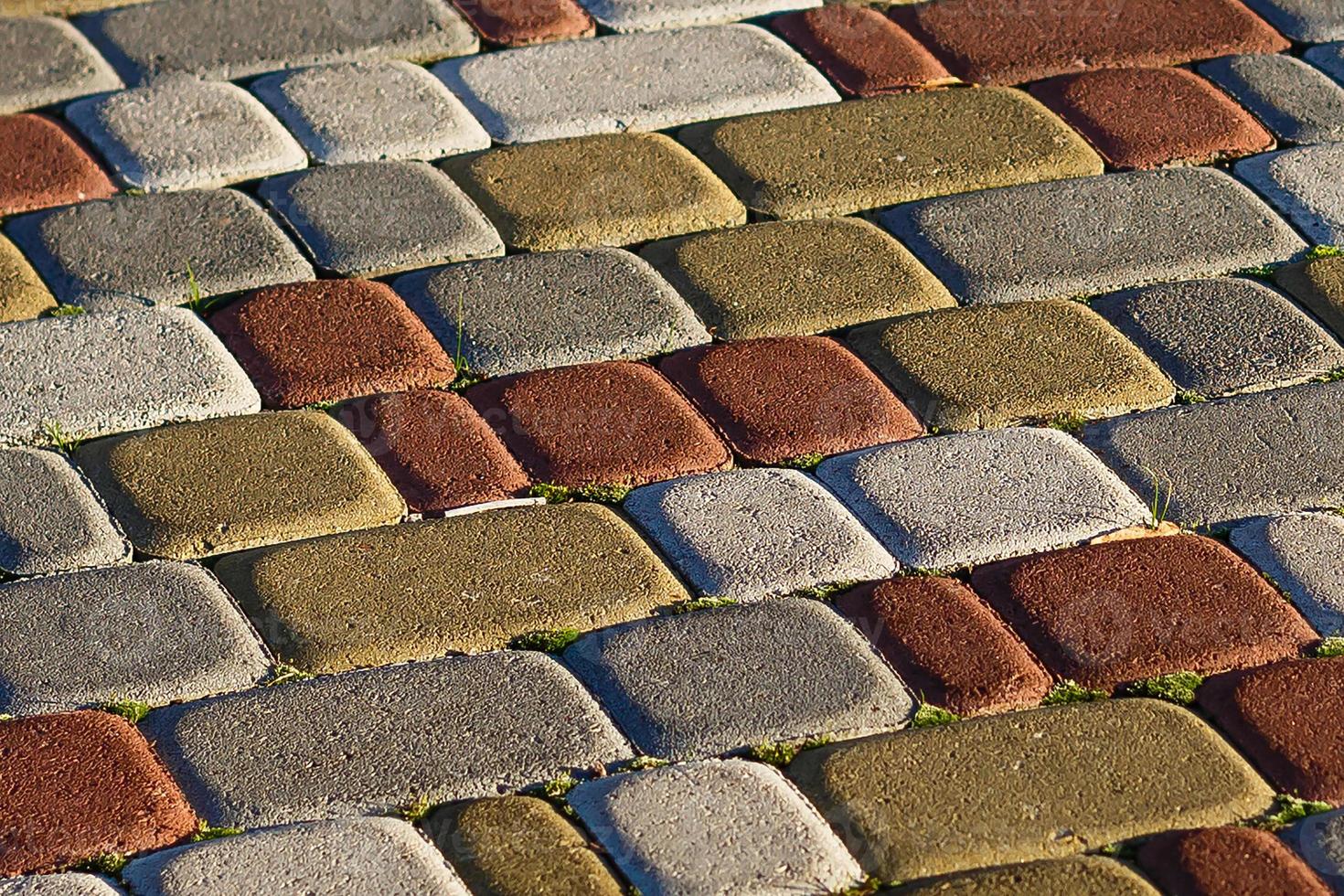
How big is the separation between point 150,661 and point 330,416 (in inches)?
21.4

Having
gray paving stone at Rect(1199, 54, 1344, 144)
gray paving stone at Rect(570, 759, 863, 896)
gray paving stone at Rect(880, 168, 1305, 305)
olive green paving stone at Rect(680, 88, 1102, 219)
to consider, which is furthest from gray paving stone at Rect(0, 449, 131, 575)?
gray paving stone at Rect(1199, 54, 1344, 144)

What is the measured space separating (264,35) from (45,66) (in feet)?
1.38

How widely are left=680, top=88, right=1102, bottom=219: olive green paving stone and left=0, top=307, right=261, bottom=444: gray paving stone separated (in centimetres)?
97

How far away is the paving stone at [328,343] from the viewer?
2.66 meters

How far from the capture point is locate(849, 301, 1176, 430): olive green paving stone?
103 inches

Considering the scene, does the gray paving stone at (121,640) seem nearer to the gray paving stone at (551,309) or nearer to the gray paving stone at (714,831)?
the gray paving stone at (714,831)

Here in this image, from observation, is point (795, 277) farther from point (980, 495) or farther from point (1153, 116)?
point (1153, 116)

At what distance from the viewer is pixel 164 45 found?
3.51m

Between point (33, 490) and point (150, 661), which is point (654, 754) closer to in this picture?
point (150, 661)

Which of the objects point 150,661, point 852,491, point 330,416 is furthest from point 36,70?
point 852,491

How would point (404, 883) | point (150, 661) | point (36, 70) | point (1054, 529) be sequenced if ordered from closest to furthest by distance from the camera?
point (404, 883)
point (150, 661)
point (1054, 529)
point (36, 70)

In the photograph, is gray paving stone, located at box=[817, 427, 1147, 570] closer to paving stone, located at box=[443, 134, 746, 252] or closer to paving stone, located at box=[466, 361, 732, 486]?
paving stone, located at box=[466, 361, 732, 486]

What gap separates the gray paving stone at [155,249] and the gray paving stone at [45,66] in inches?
18.1

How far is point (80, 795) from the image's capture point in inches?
78.4
